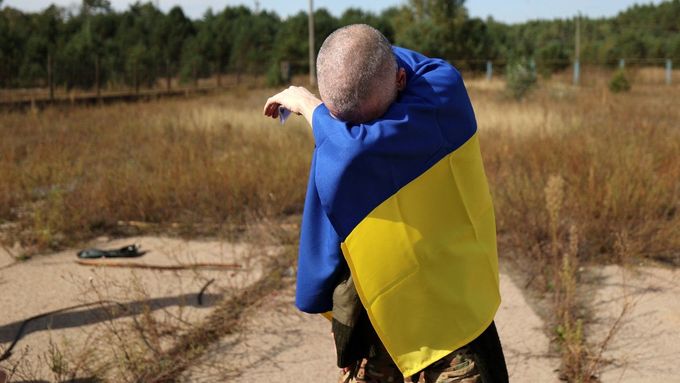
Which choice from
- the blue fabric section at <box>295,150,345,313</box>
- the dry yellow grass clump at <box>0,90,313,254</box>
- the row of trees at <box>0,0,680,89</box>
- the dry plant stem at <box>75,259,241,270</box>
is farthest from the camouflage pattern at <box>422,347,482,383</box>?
the row of trees at <box>0,0,680,89</box>

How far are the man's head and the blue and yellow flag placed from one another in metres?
0.04

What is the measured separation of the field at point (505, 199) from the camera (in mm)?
5148

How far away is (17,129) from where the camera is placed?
13.2 meters

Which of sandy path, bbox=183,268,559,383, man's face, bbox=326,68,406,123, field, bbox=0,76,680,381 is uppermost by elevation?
man's face, bbox=326,68,406,123

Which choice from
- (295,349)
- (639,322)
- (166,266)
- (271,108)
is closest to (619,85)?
(639,322)

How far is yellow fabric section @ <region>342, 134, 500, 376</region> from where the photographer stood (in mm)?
1903

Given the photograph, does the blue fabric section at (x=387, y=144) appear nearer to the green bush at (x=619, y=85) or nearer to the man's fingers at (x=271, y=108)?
the man's fingers at (x=271, y=108)

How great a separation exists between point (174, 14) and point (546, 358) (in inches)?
2014

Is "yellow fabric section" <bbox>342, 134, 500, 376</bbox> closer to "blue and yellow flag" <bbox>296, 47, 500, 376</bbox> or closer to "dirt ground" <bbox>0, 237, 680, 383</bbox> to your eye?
"blue and yellow flag" <bbox>296, 47, 500, 376</bbox>

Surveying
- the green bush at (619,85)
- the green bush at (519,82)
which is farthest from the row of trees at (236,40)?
the green bush at (519,82)

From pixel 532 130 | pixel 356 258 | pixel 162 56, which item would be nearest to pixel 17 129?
pixel 532 130

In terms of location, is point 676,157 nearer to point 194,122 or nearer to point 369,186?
point 369,186

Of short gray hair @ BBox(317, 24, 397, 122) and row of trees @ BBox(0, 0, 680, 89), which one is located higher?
row of trees @ BBox(0, 0, 680, 89)

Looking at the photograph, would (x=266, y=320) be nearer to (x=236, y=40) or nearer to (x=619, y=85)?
(x=619, y=85)
